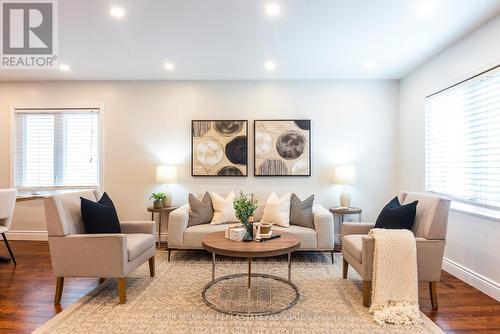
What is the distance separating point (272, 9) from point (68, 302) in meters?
3.21

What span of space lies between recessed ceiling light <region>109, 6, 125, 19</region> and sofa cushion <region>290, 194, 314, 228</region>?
292 centimetres

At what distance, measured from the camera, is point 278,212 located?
3.86m

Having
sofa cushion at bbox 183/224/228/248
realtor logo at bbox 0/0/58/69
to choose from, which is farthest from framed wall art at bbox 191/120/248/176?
realtor logo at bbox 0/0/58/69

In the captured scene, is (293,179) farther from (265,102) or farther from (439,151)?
(439,151)

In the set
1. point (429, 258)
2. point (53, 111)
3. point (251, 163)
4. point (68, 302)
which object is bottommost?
point (68, 302)

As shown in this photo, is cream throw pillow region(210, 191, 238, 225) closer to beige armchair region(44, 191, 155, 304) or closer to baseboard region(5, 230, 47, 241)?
beige armchair region(44, 191, 155, 304)

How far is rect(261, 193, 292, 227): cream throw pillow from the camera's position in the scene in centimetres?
383

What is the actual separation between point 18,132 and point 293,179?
4592 mm

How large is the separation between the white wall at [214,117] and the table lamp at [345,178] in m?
0.30

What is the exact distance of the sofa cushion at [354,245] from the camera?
2609 millimetres

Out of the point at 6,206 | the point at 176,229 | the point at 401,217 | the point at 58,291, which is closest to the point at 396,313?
the point at 401,217

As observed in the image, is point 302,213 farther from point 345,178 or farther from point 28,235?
point 28,235

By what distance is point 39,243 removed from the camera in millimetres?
4574

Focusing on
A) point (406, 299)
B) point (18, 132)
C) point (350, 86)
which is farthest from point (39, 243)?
point (350, 86)
